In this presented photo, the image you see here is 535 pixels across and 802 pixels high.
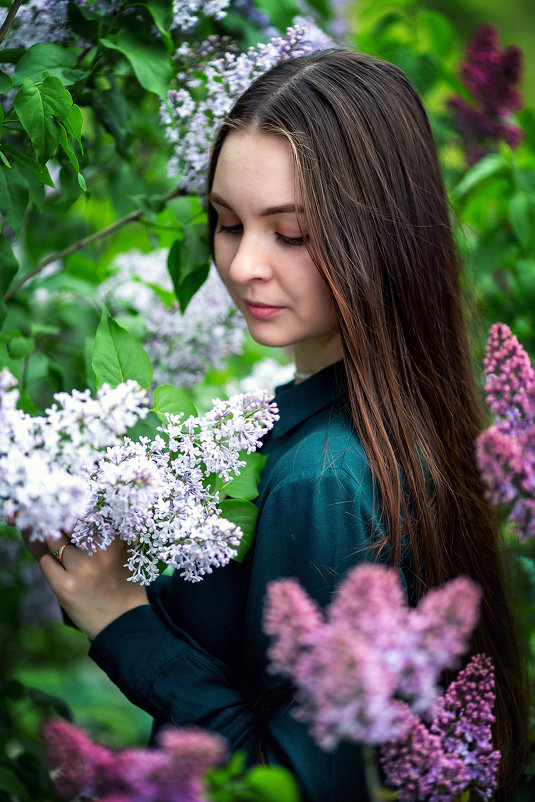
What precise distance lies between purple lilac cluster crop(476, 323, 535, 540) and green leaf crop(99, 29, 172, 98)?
76 centimetres

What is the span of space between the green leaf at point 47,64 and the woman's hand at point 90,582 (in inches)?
27.4

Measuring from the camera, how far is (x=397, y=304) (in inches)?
48.0

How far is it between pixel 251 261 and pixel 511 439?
1.90 ft

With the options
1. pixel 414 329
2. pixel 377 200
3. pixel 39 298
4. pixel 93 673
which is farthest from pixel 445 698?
pixel 93 673

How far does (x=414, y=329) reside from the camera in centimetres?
122

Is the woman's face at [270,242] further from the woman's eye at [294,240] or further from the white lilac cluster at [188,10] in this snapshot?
the white lilac cluster at [188,10]

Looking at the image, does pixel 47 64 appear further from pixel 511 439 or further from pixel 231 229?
pixel 511 439

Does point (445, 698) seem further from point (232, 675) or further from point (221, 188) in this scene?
point (221, 188)

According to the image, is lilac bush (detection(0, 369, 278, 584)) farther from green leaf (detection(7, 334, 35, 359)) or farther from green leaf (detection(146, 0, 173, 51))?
green leaf (detection(146, 0, 173, 51))

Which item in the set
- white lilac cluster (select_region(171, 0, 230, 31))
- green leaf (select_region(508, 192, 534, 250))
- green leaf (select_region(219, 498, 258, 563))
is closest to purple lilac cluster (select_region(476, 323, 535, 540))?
green leaf (select_region(219, 498, 258, 563))

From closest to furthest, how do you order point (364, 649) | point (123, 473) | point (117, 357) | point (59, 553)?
point (364, 649)
point (123, 473)
point (117, 357)
point (59, 553)

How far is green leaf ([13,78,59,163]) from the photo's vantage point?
1.00 metres

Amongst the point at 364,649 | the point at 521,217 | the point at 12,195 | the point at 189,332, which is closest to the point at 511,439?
the point at 364,649

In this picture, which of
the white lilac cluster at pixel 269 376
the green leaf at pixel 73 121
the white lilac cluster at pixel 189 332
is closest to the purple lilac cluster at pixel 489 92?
the white lilac cluster at pixel 269 376
